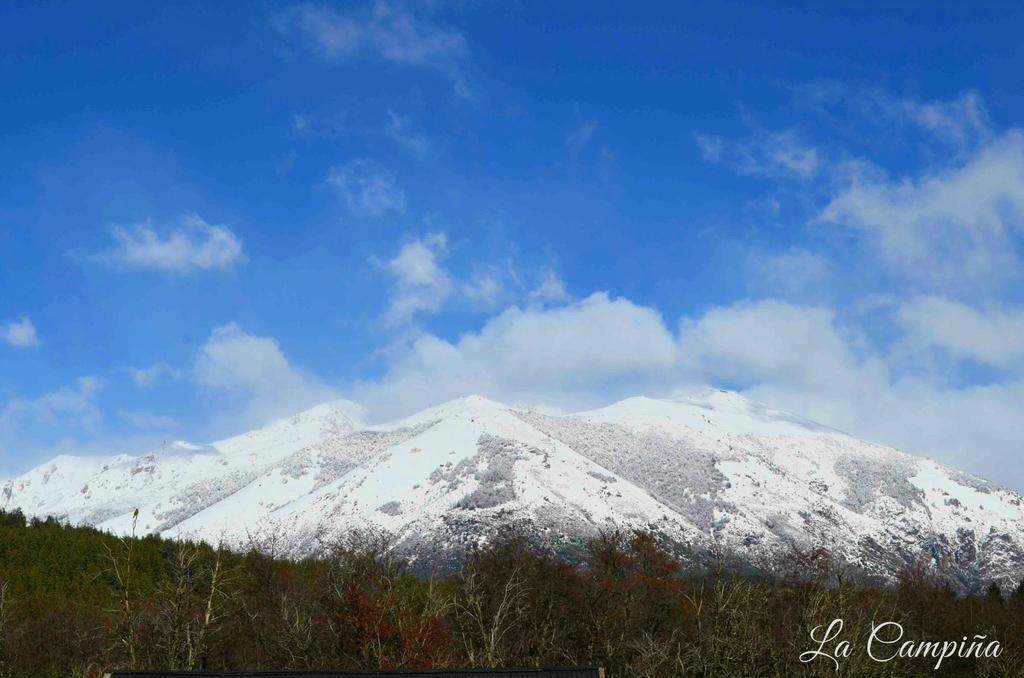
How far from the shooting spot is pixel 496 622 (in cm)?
5550

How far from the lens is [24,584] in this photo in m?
126

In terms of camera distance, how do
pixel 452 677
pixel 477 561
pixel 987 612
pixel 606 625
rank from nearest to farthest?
pixel 452 677
pixel 606 625
pixel 477 561
pixel 987 612

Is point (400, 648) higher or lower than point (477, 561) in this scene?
lower

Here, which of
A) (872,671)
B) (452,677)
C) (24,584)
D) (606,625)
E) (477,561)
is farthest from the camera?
(24,584)

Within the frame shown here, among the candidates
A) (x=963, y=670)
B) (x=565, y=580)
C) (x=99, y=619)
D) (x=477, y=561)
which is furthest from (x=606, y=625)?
(x=99, y=619)

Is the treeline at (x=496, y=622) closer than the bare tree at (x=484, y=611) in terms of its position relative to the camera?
Yes

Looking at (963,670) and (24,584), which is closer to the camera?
(963,670)

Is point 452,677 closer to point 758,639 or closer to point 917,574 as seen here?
point 758,639

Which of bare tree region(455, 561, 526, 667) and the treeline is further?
bare tree region(455, 561, 526, 667)

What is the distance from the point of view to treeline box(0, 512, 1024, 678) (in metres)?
56.8

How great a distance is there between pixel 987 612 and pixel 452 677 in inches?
3712

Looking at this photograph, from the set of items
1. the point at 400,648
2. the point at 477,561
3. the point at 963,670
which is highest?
the point at 477,561

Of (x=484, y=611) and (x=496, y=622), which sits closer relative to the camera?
(x=496, y=622)

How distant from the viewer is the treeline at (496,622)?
56.8 m
